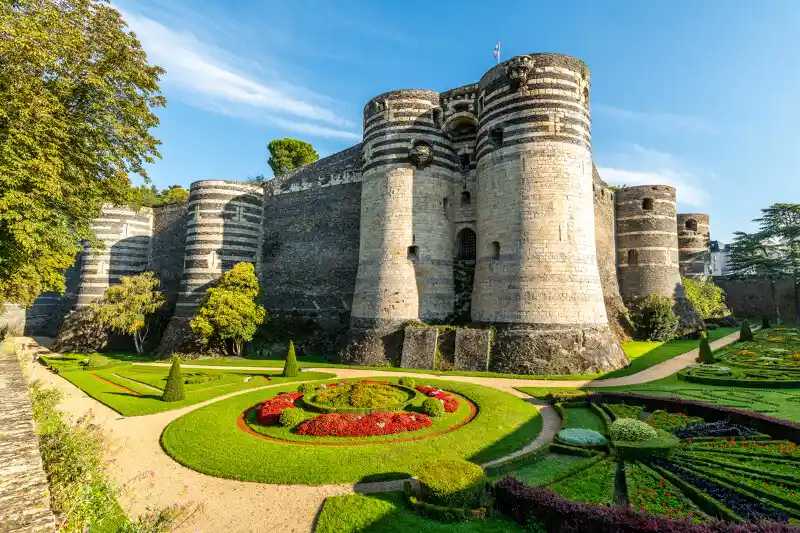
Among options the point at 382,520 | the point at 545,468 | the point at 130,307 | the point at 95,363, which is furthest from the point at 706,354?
the point at 130,307

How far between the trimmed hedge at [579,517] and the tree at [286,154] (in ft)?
172

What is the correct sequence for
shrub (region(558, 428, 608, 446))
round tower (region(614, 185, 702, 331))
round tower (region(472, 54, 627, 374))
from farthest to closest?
round tower (region(614, 185, 702, 331)), round tower (region(472, 54, 627, 374)), shrub (region(558, 428, 608, 446))

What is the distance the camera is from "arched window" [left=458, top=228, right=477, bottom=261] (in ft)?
85.8

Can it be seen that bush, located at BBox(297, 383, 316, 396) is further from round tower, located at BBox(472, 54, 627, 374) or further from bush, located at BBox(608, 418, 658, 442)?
bush, located at BBox(608, 418, 658, 442)

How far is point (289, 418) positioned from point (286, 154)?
48220 mm

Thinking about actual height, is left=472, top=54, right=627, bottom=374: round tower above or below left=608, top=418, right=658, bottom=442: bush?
above

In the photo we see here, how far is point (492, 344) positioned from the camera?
2098cm

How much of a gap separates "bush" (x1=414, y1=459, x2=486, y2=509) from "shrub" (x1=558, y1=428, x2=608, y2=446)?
3580 mm

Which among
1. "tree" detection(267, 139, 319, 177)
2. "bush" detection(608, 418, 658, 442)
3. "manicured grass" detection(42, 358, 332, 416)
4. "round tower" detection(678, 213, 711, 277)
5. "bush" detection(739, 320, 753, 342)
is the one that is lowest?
"manicured grass" detection(42, 358, 332, 416)

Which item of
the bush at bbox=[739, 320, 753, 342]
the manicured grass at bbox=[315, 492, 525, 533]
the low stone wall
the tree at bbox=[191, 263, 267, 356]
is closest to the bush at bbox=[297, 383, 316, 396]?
the manicured grass at bbox=[315, 492, 525, 533]

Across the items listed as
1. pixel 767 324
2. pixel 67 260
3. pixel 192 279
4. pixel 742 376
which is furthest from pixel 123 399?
pixel 767 324

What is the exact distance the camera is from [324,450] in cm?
1078

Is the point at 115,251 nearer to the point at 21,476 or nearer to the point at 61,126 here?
the point at 61,126

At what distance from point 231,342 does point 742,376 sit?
92.7ft
